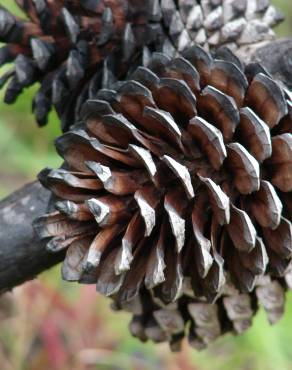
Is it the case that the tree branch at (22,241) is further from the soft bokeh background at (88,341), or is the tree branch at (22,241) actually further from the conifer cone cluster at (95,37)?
the soft bokeh background at (88,341)

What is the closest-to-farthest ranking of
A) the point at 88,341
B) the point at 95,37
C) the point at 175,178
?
the point at 175,178 < the point at 95,37 < the point at 88,341

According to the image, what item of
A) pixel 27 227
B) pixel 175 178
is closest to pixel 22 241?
pixel 27 227

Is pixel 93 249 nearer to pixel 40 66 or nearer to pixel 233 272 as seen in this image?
pixel 233 272

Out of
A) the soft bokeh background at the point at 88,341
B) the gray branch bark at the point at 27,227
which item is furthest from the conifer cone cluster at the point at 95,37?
the soft bokeh background at the point at 88,341

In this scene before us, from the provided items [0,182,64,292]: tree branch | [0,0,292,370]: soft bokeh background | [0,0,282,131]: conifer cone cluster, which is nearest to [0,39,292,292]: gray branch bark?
[0,182,64,292]: tree branch

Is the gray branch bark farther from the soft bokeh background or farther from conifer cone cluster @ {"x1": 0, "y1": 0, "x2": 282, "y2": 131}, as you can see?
the soft bokeh background

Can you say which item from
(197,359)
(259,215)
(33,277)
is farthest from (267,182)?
(197,359)

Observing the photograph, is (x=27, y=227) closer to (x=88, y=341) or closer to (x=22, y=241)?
(x=22, y=241)
